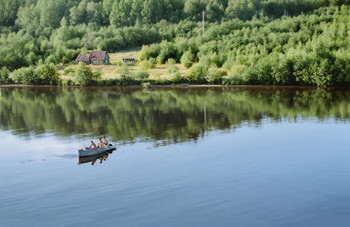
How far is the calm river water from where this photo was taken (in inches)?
818

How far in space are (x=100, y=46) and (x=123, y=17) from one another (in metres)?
37.6

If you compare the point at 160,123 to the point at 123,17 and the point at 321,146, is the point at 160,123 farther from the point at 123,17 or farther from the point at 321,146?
the point at 123,17

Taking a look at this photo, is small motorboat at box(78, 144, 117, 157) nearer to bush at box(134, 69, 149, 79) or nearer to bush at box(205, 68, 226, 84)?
bush at box(205, 68, 226, 84)

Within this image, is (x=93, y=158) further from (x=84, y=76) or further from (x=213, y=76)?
(x=84, y=76)

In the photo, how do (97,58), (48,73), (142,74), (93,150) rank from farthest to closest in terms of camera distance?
(97,58), (48,73), (142,74), (93,150)

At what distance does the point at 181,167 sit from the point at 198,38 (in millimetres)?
81369

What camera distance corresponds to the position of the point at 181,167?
92.3ft

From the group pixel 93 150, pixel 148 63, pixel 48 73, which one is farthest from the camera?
pixel 148 63

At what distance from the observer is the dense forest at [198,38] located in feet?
252

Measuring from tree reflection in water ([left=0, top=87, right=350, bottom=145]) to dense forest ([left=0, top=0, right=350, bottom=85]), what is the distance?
6.00 metres

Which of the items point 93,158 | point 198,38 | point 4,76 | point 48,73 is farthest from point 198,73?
point 93,158

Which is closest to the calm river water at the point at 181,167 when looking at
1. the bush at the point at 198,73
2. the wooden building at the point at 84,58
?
the bush at the point at 198,73

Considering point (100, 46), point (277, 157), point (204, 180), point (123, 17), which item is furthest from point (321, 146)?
point (123, 17)

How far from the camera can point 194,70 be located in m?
82.6
